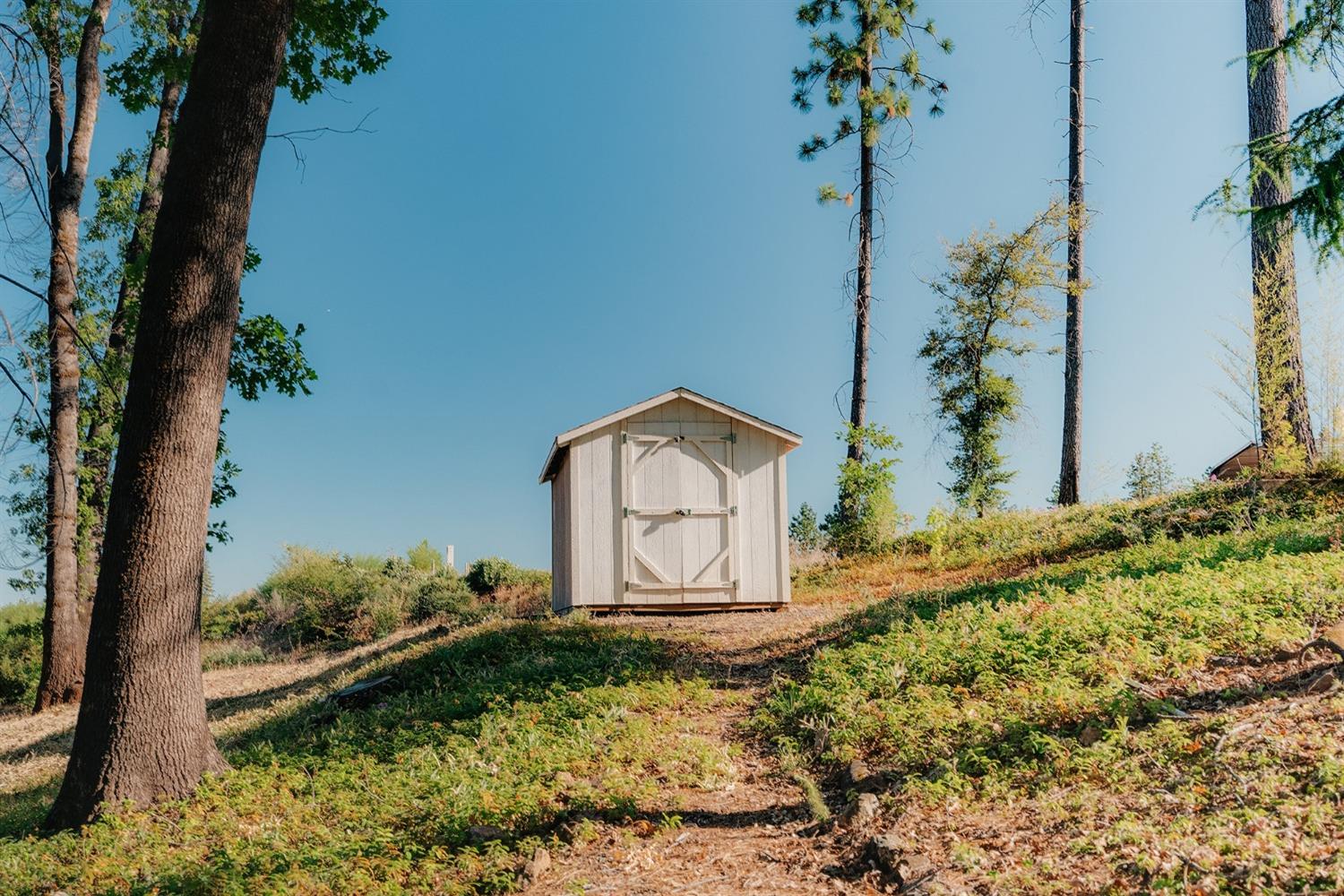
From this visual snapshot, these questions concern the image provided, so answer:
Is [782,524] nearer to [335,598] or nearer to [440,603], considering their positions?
[440,603]

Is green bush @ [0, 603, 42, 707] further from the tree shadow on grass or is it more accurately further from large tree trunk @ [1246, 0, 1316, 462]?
large tree trunk @ [1246, 0, 1316, 462]

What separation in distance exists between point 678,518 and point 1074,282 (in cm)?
1147

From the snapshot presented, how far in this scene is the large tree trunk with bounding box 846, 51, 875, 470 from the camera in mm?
19641

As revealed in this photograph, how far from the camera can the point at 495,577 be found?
22062mm

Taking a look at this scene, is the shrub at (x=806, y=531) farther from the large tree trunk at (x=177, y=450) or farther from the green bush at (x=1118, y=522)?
the large tree trunk at (x=177, y=450)

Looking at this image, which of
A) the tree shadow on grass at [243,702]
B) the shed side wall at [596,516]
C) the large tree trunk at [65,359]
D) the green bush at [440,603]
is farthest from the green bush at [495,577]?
the large tree trunk at [65,359]

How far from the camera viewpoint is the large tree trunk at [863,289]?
773 inches

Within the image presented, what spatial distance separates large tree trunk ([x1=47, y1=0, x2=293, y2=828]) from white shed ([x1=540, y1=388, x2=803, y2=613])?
24.9 feet

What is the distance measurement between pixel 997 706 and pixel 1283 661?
186 cm

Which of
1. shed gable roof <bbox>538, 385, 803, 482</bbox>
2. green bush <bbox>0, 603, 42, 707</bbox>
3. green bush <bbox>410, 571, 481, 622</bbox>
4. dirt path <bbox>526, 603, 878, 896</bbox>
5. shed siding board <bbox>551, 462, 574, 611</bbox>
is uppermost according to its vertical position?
shed gable roof <bbox>538, 385, 803, 482</bbox>

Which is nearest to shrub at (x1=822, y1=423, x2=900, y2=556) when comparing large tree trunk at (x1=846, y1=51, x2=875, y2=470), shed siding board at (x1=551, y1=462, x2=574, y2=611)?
large tree trunk at (x1=846, y1=51, x2=875, y2=470)

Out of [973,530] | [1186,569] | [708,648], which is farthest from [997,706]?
[973,530]

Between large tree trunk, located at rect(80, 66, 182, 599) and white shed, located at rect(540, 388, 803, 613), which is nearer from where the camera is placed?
white shed, located at rect(540, 388, 803, 613)

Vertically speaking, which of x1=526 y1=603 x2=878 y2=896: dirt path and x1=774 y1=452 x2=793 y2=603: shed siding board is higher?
x1=774 y1=452 x2=793 y2=603: shed siding board
